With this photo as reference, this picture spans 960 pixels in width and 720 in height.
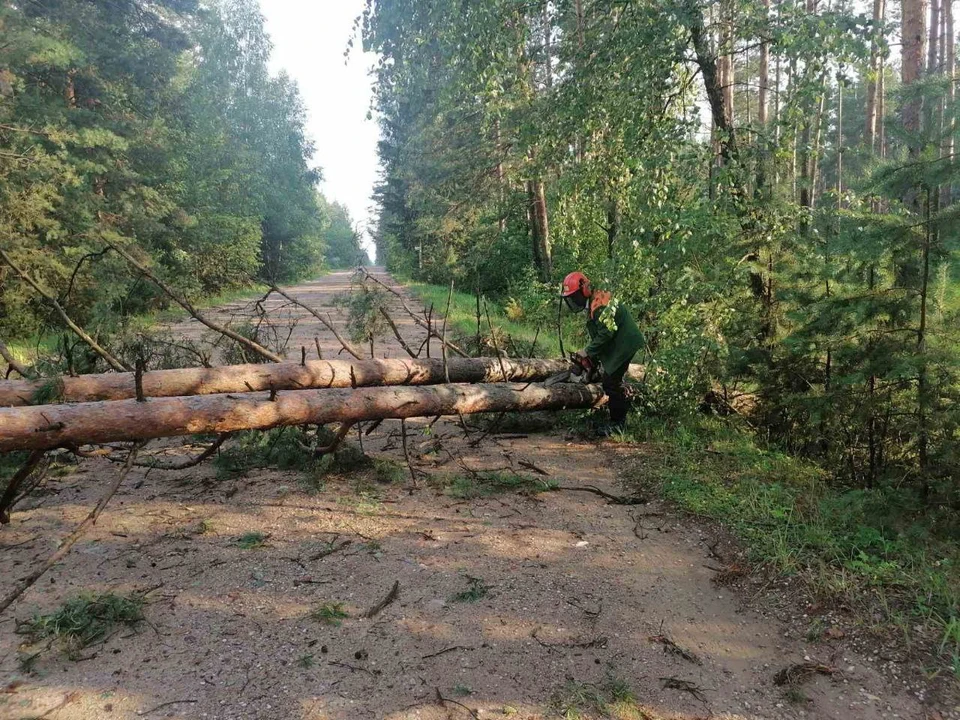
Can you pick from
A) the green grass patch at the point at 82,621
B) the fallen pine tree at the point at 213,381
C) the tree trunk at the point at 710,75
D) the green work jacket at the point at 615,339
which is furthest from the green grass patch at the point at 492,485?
the tree trunk at the point at 710,75

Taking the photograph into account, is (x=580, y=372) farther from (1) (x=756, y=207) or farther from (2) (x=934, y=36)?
(2) (x=934, y=36)

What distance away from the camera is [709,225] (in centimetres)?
534

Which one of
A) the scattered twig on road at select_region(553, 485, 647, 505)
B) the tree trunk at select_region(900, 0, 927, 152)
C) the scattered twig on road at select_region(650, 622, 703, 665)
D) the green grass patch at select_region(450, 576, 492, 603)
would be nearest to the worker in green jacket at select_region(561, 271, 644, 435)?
the scattered twig on road at select_region(553, 485, 647, 505)

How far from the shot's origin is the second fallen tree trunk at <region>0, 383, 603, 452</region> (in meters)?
3.41

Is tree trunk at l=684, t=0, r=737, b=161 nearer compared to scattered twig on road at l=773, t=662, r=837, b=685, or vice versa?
scattered twig on road at l=773, t=662, r=837, b=685

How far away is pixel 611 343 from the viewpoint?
6.48 m

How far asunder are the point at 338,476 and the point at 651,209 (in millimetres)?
3637

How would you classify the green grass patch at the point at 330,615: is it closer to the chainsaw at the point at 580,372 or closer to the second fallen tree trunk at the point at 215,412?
A: the second fallen tree trunk at the point at 215,412

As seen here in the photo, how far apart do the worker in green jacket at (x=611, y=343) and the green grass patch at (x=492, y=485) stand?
174cm

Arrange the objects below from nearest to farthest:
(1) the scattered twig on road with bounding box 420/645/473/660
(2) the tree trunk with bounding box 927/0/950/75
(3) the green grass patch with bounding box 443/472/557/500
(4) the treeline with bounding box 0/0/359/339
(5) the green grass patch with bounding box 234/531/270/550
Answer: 1. (1) the scattered twig on road with bounding box 420/645/473/660
2. (5) the green grass patch with bounding box 234/531/270/550
3. (3) the green grass patch with bounding box 443/472/557/500
4. (4) the treeline with bounding box 0/0/359/339
5. (2) the tree trunk with bounding box 927/0/950/75

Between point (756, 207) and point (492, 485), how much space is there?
12.5 ft

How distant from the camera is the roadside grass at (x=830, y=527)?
3.09m

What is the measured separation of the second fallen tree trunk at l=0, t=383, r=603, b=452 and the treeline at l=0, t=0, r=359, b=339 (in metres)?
1.06

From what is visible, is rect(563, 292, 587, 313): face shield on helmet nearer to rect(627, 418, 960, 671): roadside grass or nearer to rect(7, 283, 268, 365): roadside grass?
rect(627, 418, 960, 671): roadside grass
